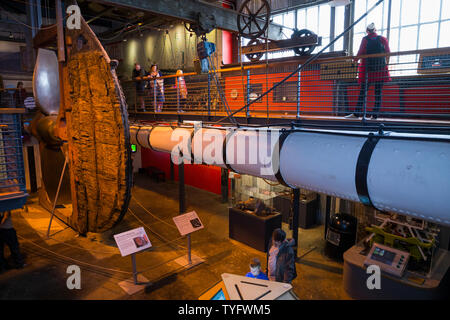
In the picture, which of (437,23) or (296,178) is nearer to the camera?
(296,178)

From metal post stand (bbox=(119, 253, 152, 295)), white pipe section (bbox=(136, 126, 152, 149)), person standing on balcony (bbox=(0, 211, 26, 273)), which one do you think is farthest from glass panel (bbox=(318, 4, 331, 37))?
Result: person standing on balcony (bbox=(0, 211, 26, 273))

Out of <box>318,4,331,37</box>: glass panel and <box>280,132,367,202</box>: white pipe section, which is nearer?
<box>280,132,367,202</box>: white pipe section

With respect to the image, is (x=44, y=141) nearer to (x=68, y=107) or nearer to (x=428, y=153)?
(x=68, y=107)

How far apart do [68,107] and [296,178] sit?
597cm

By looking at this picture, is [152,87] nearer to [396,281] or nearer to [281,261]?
[281,261]

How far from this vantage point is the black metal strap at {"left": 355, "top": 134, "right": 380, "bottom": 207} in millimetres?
2887

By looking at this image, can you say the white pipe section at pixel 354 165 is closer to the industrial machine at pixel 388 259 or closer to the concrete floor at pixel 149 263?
the industrial machine at pixel 388 259

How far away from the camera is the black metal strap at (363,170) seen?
2887 millimetres

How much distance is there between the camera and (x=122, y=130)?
5.30 metres

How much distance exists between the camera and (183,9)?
8.13 m

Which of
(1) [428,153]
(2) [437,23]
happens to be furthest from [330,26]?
(1) [428,153]

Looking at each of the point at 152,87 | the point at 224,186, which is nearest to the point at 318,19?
the point at 152,87

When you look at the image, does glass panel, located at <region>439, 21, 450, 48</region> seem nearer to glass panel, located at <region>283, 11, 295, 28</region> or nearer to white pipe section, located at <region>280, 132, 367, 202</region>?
glass panel, located at <region>283, 11, 295, 28</region>

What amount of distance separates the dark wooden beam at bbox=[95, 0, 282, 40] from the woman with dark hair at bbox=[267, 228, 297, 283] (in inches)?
243
